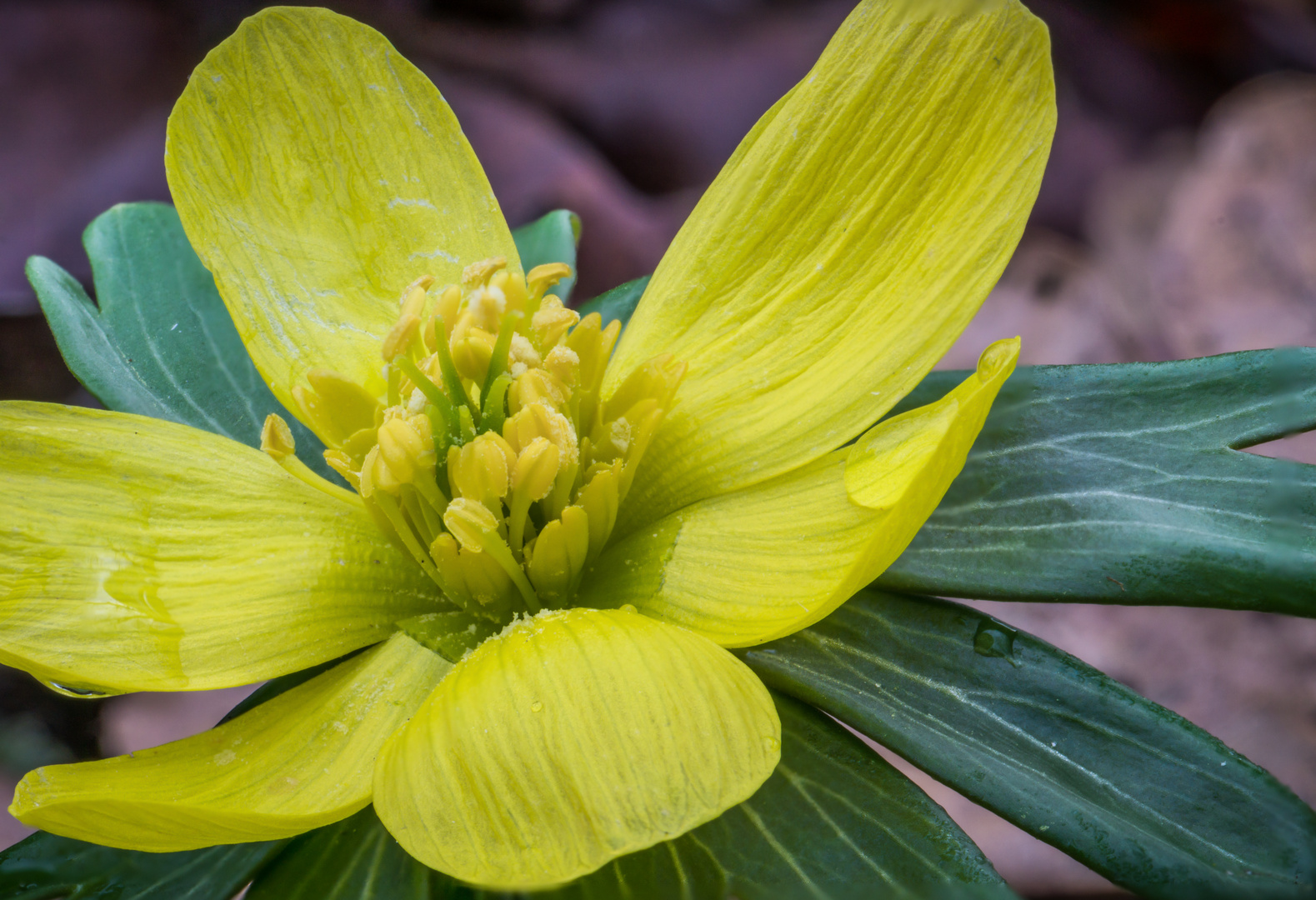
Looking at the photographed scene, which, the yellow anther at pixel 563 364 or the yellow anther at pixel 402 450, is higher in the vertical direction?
the yellow anther at pixel 563 364

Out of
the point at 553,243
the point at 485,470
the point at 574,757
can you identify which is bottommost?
the point at 574,757

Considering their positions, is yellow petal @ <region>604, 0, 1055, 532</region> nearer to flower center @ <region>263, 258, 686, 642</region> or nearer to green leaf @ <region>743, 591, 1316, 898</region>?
flower center @ <region>263, 258, 686, 642</region>

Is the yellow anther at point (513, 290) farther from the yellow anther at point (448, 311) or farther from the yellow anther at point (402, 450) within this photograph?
the yellow anther at point (402, 450)

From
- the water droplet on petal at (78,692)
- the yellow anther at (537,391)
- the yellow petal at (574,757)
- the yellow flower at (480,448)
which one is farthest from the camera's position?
the yellow anther at (537,391)

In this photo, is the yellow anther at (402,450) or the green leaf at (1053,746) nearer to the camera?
the green leaf at (1053,746)

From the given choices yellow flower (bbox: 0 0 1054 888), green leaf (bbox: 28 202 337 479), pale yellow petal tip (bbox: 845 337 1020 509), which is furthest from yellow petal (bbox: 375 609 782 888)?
green leaf (bbox: 28 202 337 479)

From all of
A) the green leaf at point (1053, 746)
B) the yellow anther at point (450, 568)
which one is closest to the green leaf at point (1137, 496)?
the green leaf at point (1053, 746)

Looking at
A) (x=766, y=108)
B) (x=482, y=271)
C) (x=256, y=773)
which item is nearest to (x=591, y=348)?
(x=482, y=271)

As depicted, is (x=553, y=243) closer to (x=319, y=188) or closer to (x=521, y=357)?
(x=319, y=188)
